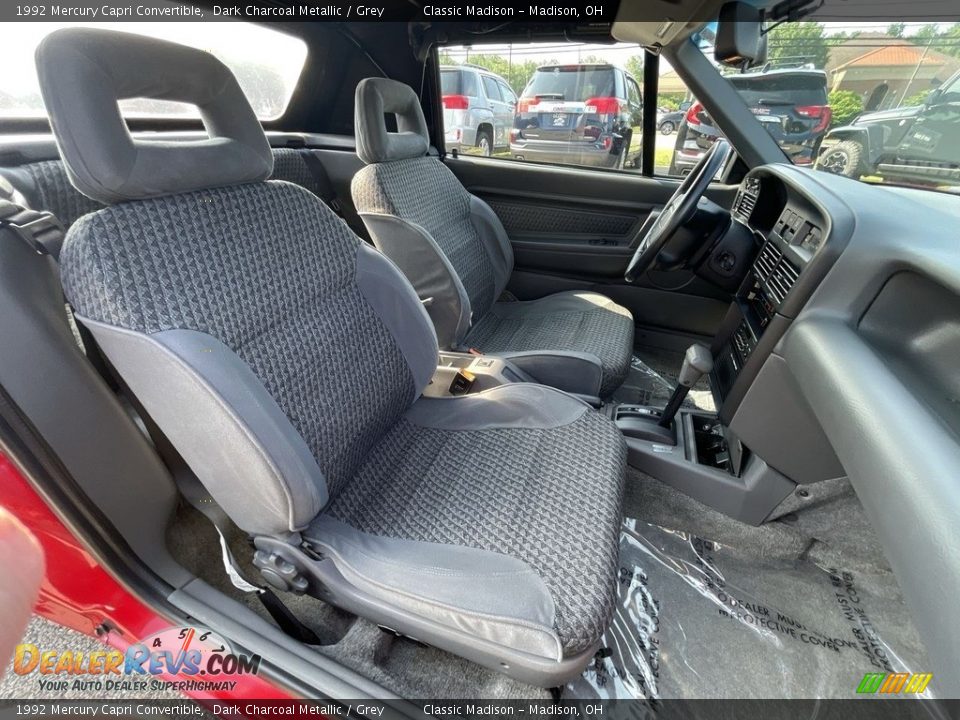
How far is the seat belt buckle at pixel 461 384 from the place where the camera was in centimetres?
132

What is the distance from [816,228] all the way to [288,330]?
115 cm

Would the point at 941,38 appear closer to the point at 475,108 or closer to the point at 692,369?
the point at 692,369

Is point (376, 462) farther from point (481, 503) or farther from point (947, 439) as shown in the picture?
point (947, 439)

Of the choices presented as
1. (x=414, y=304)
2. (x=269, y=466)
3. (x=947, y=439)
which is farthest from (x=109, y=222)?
(x=947, y=439)

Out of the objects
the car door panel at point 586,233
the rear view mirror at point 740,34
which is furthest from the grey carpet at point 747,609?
the rear view mirror at point 740,34

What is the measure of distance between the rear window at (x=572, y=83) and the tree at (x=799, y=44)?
70 cm

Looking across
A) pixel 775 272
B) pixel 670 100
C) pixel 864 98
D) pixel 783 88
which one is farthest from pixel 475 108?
pixel 775 272

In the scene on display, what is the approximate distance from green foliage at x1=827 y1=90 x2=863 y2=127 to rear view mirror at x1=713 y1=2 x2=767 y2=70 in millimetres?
439

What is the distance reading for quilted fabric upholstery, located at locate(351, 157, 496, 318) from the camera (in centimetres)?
155

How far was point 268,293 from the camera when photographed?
0.85 meters

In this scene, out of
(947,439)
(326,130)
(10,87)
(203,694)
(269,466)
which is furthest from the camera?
(326,130)

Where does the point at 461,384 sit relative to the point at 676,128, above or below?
below

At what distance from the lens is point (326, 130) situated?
100 inches

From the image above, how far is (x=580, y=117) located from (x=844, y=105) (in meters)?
1.08
